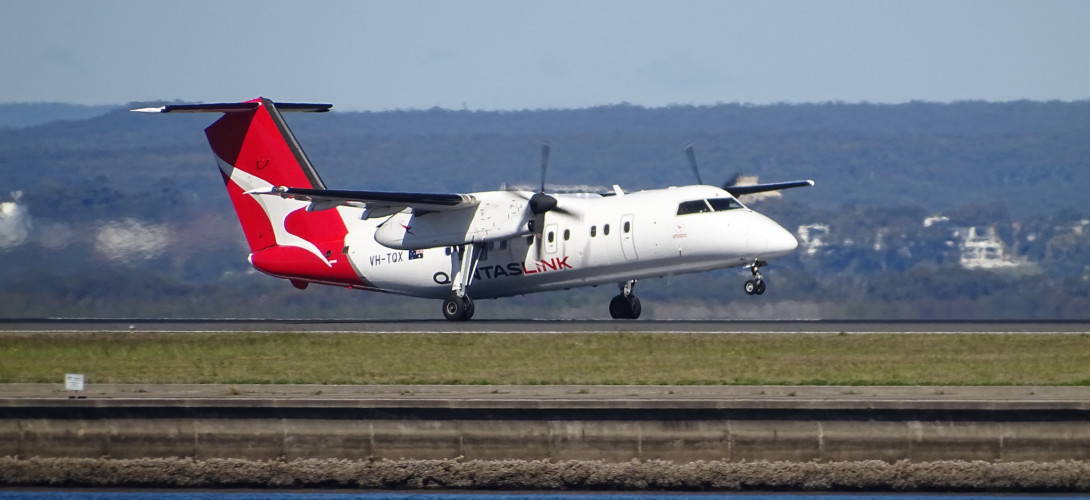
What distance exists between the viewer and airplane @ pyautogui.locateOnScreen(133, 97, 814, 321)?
36.1 m

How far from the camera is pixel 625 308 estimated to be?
3906 centimetres

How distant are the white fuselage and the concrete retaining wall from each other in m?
14.3

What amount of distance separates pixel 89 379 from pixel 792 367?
12.0m

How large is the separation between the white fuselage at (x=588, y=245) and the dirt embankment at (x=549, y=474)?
14.5 m

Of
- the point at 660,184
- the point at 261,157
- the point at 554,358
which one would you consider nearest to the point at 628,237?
the point at 554,358

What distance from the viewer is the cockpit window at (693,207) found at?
118 feet

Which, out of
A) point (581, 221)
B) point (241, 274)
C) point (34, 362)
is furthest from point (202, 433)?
point (241, 274)

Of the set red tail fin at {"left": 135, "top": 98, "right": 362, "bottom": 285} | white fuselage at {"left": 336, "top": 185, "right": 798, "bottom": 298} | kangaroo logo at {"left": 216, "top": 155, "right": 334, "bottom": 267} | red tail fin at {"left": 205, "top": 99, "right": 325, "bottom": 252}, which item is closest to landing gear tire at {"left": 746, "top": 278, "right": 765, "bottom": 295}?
white fuselage at {"left": 336, "top": 185, "right": 798, "bottom": 298}

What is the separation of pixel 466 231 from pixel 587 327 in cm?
522

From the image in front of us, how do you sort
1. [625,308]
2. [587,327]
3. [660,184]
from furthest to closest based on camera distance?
[660,184] → [625,308] → [587,327]

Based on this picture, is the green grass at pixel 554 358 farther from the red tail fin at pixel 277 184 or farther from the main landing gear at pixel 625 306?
the red tail fin at pixel 277 184

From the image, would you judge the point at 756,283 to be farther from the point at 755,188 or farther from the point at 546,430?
the point at 546,430

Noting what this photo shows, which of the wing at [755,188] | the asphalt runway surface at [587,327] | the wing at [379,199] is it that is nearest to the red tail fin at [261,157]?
the wing at [379,199]

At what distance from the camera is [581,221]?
37375 mm
